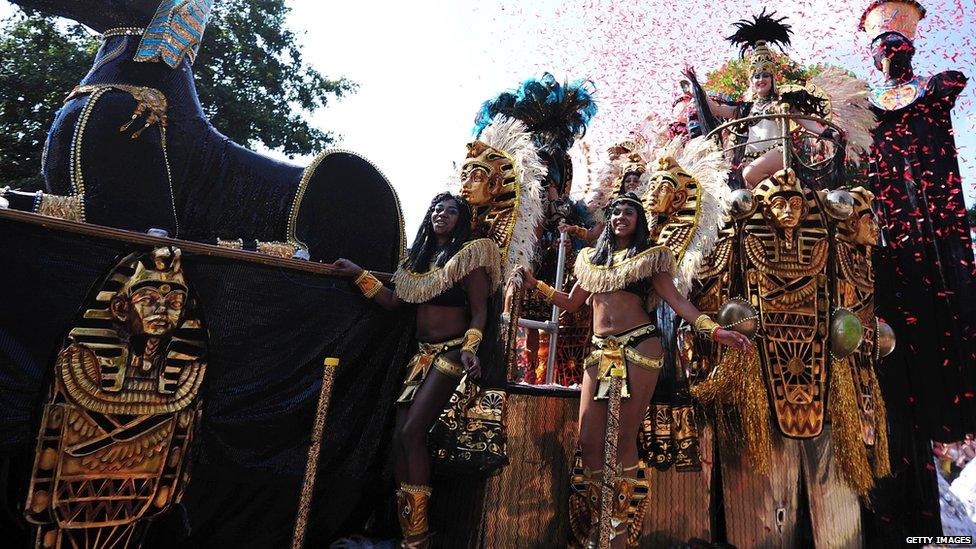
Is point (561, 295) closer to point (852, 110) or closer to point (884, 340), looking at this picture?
point (884, 340)

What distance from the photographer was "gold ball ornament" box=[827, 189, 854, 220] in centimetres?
513

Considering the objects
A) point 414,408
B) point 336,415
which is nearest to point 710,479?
point 414,408

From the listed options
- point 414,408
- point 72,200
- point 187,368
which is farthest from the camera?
point 414,408

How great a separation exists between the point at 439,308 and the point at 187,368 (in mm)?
1380

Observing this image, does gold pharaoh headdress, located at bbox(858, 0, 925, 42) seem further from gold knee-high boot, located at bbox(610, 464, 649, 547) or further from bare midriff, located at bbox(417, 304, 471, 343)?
bare midriff, located at bbox(417, 304, 471, 343)

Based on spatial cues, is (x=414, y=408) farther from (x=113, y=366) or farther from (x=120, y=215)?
(x=120, y=215)

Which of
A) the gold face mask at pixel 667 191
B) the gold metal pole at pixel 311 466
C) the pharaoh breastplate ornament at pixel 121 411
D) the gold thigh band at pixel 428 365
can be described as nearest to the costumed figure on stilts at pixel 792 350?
the gold face mask at pixel 667 191

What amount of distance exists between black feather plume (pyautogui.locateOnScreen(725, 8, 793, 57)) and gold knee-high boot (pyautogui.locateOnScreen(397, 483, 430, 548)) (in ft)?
16.0

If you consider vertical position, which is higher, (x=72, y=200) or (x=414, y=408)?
(x=72, y=200)

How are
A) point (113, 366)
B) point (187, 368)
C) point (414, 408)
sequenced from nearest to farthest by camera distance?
1. point (113, 366)
2. point (187, 368)
3. point (414, 408)

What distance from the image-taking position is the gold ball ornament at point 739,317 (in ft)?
14.5

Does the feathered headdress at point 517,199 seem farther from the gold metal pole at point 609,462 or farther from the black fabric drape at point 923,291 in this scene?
the black fabric drape at point 923,291

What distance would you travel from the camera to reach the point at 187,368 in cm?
336

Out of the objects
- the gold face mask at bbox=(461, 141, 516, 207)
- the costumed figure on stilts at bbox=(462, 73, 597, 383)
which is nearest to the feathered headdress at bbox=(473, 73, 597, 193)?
the costumed figure on stilts at bbox=(462, 73, 597, 383)
